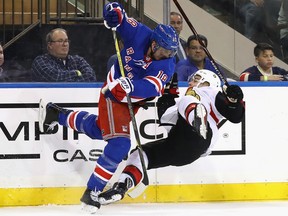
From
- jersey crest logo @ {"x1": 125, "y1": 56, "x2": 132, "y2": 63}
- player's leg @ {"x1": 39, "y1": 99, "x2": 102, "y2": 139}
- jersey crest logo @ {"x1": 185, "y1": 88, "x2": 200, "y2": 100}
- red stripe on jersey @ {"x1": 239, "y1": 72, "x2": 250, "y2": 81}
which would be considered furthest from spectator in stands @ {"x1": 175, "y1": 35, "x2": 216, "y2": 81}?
player's leg @ {"x1": 39, "y1": 99, "x2": 102, "y2": 139}

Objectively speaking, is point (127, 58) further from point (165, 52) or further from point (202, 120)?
point (202, 120)

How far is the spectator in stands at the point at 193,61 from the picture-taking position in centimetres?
668

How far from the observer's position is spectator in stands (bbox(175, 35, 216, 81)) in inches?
263

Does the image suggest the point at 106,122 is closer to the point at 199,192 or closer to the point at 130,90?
the point at 130,90

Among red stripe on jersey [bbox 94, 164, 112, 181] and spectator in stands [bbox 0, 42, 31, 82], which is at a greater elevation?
spectator in stands [bbox 0, 42, 31, 82]

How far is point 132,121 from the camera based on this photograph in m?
6.01

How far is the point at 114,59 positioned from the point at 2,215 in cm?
129

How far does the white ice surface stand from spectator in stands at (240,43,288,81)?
858mm

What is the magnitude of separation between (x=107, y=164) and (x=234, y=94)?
0.87m

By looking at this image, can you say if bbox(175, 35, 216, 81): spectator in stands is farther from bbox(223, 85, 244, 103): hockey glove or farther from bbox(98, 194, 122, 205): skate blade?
bbox(98, 194, 122, 205): skate blade

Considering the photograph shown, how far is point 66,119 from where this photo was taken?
625cm

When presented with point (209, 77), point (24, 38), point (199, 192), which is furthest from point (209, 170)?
point (24, 38)

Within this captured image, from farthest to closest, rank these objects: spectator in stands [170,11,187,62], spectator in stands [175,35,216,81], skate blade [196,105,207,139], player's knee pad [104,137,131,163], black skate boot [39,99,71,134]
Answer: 1. spectator in stands [170,11,187,62]
2. spectator in stands [175,35,216,81]
3. black skate boot [39,99,71,134]
4. player's knee pad [104,137,131,163]
5. skate blade [196,105,207,139]

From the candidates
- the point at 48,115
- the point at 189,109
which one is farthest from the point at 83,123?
the point at 189,109
